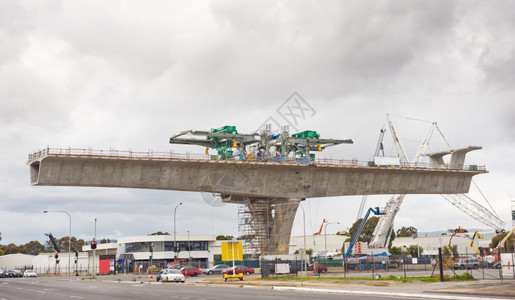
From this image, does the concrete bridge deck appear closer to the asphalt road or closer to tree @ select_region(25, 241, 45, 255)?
the asphalt road

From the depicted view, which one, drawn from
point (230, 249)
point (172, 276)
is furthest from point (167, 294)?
point (172, 276)

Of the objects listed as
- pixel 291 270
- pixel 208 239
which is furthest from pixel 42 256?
pixel 291 270

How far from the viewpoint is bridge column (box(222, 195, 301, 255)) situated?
236 ft

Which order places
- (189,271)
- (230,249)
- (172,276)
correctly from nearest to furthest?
(230,249), (172,276), (189,271)

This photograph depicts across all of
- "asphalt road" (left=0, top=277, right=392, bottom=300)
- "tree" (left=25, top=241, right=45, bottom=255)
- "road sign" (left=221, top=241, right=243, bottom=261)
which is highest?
"road sign" (left=221, top=241, right=243, bottom=261)

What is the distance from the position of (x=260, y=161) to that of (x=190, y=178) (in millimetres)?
9955

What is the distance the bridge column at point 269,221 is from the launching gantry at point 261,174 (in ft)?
0.45

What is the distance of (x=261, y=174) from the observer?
223ft

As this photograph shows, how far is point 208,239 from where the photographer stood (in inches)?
4796

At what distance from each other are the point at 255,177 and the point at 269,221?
9.90 metres

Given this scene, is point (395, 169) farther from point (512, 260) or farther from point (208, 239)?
point (208, 239)

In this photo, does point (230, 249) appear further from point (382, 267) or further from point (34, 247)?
point (34, 247)

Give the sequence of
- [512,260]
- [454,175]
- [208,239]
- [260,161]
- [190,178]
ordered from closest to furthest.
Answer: [512,260] < [190,178] < [260,161] < [454,175] < [208,239]

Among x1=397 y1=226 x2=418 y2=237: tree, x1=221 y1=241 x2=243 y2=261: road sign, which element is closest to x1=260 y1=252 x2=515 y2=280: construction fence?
x1=221 y1=241 x2=243 y2=261: road sign
